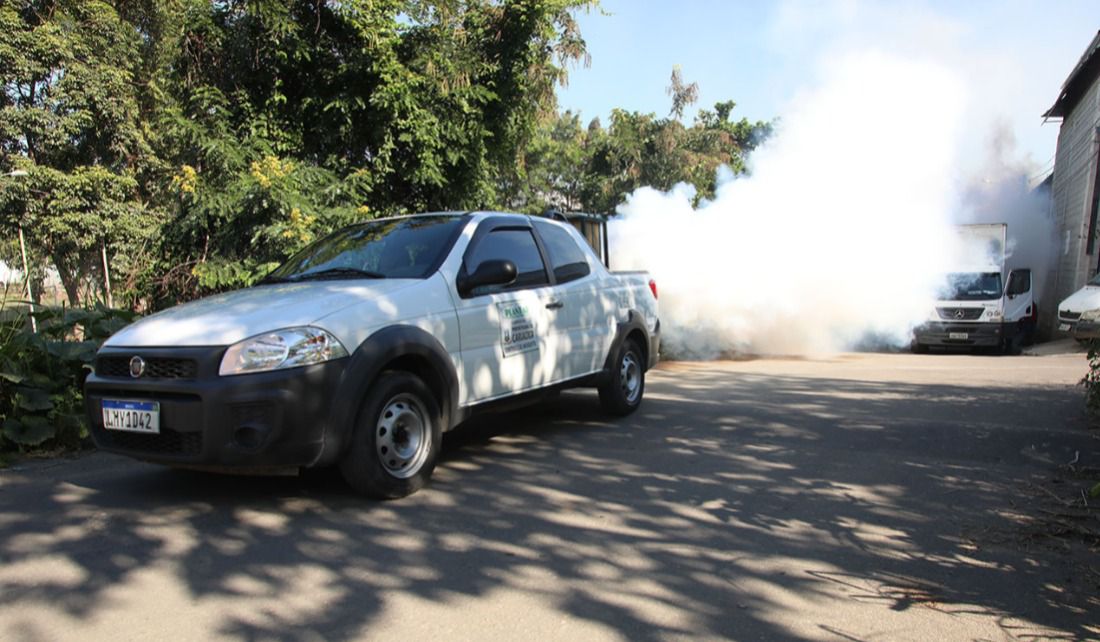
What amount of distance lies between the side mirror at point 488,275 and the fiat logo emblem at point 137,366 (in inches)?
75.5

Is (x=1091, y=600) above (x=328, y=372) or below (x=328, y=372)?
below

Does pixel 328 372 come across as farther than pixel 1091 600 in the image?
Yes

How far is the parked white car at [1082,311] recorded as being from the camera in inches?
407

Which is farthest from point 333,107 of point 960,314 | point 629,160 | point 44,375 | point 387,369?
point 629,160

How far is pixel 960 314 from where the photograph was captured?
15.2 meters

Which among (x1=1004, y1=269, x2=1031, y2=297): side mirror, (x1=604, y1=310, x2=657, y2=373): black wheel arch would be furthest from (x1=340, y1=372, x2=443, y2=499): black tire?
(x1=1004, y1=269, x2=1031, y2=297): side mirror

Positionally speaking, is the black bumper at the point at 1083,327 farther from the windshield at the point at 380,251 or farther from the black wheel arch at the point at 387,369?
the black wheel arch at the point at 387,369

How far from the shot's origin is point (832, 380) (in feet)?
32.1

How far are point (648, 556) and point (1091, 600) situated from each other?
191 cm

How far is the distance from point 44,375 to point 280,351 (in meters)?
3.38

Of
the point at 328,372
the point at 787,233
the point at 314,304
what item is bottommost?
the point at 328,372

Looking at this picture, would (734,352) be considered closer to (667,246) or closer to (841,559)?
(667,246)

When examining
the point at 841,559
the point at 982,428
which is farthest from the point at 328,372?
the point at 982,428

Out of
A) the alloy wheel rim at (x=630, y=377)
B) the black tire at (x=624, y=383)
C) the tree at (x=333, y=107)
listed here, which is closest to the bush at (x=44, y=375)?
the tree at (x=333, y=107)
